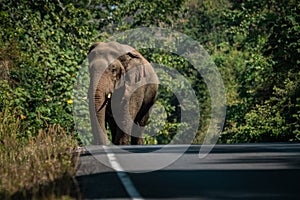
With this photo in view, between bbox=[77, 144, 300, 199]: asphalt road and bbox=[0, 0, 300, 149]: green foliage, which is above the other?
bbox=[77, 144, 300, 199]: asphalt road

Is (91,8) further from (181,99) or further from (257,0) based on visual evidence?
(181,99)

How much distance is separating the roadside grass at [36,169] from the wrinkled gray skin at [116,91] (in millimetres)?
7311

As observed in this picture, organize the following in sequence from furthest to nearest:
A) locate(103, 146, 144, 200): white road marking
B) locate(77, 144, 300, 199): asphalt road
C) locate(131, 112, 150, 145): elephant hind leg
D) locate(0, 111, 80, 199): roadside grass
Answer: locate(131, 112, 150, 145): elephant hind leg
locate(0, 111, 80, 199): roadside grass
locate(77, 144, 300, 199): asphalt road
locate(103, 146, 144, 200): white road marking

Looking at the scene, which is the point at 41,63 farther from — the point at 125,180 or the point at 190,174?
the point at 125,180

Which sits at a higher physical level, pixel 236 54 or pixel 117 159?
pixel 117 159

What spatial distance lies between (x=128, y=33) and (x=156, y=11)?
153cm

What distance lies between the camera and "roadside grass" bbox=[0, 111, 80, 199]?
1166 cm

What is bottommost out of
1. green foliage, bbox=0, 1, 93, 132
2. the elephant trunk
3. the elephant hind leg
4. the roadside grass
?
the elephant hind leg

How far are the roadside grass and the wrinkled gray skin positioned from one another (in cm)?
731

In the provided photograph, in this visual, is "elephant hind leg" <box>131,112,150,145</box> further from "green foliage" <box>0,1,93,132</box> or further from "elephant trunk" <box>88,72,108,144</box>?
"green foliage" <box>0,1,93,132</box>

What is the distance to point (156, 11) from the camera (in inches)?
1688

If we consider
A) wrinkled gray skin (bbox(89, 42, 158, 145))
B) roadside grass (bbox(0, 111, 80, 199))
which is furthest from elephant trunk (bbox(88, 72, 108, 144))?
roadside grass (bbox(0, 111, 80, 199))

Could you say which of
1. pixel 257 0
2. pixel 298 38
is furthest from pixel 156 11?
pixel 298 38

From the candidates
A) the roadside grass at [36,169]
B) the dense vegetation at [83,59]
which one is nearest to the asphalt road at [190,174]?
the roadside grass at [36,169]
